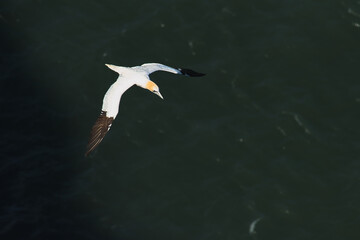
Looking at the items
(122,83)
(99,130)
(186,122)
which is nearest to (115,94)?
(122,83)

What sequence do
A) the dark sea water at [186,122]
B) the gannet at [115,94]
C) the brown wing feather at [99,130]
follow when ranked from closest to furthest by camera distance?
1. the brown wing feather at [99,130]
2. the gannet at [115,94]
3. the dark sea water at [186,122]

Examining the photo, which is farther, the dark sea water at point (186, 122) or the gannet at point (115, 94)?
the dark sea water at point (186, 122)

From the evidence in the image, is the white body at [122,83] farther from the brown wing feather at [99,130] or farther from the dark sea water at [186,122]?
the dark sea water at [186,122]

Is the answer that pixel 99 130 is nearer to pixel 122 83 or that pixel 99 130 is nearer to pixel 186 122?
pixel 122 83

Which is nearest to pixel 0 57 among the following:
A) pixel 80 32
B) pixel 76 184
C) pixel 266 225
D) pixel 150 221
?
pixel 80 32

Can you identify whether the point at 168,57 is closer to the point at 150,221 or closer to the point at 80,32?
the point at 80,32

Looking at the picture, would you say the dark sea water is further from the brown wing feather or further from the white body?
the brown wing feather

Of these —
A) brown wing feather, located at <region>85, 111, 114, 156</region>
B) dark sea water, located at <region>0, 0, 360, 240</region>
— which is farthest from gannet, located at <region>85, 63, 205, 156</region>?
dark sea water, located at <region>0, 0, 360, 240</region>

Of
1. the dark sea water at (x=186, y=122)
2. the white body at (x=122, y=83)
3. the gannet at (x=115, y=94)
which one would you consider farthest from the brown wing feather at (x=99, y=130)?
the dark sea water at (x=186, y=122)
